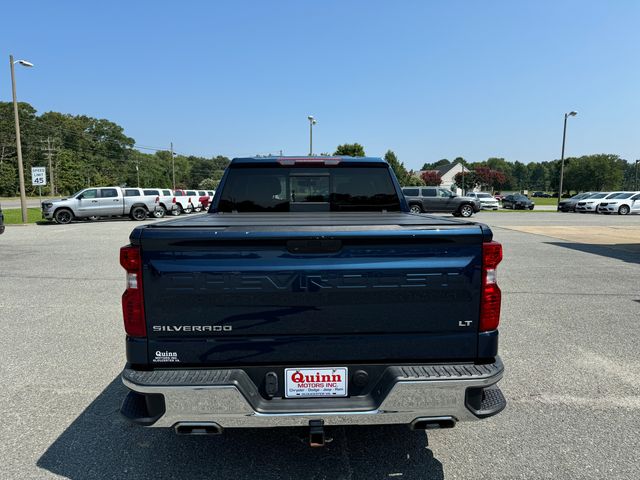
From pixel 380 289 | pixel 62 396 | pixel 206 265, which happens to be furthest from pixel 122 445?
pixel 380 289

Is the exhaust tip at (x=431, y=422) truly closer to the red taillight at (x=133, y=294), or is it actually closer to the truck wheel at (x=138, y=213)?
the red taillight at (x=133, y=294)

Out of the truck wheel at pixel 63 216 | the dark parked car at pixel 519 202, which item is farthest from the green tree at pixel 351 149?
the truck wheel at pixel 63 216

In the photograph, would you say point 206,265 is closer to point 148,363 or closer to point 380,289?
point 148,363

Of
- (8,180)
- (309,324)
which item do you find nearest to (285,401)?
(309,324)

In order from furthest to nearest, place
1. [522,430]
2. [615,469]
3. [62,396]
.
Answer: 1. [62,396]
2. [522,430]
3. [615,469]

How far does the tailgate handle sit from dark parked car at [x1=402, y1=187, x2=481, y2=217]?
82.9 ft

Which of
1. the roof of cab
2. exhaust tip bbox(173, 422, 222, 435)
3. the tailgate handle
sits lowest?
exhaust tip bbox(173, 422, 222, 435)

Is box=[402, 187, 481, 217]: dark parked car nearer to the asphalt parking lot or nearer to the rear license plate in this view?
the asphalt parking lot

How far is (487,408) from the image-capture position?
7.68 feet

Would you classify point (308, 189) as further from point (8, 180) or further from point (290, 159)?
point (8, 180)

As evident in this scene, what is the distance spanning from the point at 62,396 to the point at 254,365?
242 cm

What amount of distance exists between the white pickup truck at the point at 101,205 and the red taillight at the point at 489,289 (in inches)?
981

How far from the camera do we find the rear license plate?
7.48 feet

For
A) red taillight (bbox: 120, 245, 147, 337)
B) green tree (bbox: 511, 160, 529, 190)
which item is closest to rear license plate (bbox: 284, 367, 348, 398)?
red taillight (bbox: 120, 245, 147, 337)
